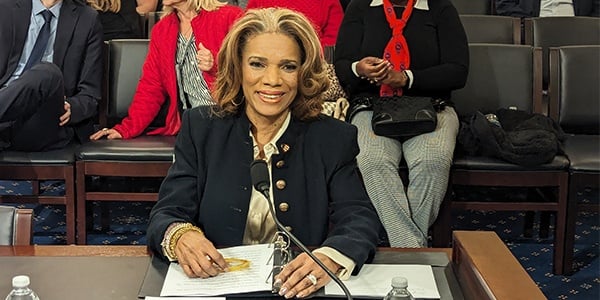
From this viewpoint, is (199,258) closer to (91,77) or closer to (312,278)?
(312,278)

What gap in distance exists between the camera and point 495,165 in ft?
10.4

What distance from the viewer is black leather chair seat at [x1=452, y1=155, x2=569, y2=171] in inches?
125

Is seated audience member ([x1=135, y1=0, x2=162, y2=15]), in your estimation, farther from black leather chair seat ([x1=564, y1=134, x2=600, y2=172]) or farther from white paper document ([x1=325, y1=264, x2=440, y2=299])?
white paper document ([x1=325, y1=264, x2=440, y2=299])

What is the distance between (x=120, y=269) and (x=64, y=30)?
2107 millimetres

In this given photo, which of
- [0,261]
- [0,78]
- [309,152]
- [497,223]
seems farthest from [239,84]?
[497,223]

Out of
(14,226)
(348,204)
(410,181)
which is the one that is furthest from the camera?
(410,181)

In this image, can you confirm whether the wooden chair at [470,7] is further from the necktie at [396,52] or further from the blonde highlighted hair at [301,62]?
the blonde highlighted hair at [301,62]

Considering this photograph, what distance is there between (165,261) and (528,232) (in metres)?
2.26

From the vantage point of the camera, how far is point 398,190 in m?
3.04

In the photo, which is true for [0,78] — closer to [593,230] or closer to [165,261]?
[165,261]

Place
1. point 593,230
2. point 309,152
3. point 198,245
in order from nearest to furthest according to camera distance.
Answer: point 198,245, point 309,152, point 593,230

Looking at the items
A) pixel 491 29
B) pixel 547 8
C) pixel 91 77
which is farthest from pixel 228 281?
pixel 547 8

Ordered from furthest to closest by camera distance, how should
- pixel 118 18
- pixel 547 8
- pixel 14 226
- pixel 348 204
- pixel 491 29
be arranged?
pixel 547 8
pixel 118 18
pixel 491 29
pixel 348 204
pixel 14 226

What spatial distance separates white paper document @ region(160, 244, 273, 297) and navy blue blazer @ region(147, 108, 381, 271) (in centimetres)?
23
